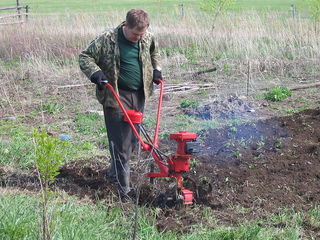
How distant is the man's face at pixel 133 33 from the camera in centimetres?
637

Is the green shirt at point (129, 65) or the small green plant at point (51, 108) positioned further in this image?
the small green plant at point (51, 108)

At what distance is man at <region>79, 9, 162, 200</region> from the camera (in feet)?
21.8

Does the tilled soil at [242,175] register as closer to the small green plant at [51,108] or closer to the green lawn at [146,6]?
the small green plant at [51,108]

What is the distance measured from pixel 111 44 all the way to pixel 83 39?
11.7 m

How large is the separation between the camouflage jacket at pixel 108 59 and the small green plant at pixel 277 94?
5.37 meters

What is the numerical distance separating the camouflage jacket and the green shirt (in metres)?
0.05

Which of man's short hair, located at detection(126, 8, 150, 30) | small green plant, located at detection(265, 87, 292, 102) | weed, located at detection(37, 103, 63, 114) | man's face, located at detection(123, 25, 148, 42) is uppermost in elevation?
man's short hair, located at detection(126, 8, 150, 30)

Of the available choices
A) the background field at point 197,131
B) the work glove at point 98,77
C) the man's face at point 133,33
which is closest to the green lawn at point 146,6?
the background field at point 197,131

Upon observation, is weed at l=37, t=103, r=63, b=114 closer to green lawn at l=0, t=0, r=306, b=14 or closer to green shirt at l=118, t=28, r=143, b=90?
green shirt at l=118, t=28, r=143, b=90

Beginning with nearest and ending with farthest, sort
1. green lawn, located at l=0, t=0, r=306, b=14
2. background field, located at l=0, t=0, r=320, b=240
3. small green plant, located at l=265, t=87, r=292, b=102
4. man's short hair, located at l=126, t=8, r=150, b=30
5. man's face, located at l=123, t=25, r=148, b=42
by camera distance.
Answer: background field, located at l=0, t=0, r=320, b=240, man's short hair, located at l=126, t=8, r=150, b=30, man's face, located at l=123, t=25, r=148, b=42, small green plant, located at l=265, t=87, r=292, b=102, green lawn, located at l=0, t=0, r=306, b=14

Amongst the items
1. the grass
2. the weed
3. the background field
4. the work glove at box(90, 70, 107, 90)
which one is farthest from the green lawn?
the grass

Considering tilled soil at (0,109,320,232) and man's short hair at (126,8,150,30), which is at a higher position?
man's short hair at (126,8,150,30)

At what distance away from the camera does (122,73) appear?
682 cm

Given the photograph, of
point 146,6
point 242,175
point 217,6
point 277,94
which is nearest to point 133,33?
point 242,175
